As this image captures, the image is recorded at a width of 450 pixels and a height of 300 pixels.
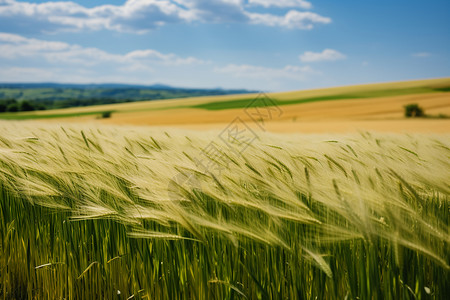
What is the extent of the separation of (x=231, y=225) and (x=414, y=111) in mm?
21029

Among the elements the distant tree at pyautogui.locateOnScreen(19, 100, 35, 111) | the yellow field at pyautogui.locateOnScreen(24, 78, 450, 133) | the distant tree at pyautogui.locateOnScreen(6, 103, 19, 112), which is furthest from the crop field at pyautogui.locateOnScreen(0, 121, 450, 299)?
the distant tree at pyautogui.locateOnScreen(6, 103, 19, 112)

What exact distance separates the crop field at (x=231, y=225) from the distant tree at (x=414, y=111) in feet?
64.6

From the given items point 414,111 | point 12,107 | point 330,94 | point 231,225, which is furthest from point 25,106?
point 231,225

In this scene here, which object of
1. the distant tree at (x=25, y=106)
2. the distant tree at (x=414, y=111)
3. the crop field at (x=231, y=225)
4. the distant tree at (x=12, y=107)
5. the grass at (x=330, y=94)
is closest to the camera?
the crop field at (x=231, y=225)

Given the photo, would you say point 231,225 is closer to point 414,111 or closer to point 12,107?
point 414,111

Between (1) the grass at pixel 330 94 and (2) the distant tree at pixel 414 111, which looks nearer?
(2) the distant tree at pixel 414 111

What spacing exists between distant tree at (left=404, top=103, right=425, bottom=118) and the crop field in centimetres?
1969

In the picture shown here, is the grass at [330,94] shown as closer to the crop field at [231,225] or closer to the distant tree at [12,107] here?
the distant tree at [12,107]

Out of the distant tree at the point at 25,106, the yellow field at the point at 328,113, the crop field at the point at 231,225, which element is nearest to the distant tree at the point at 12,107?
the distant tree at the point at 25,106

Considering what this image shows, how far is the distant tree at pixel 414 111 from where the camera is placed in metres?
19.0

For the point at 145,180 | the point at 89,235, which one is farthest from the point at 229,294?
the point at 89,235

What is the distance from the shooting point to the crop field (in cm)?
97

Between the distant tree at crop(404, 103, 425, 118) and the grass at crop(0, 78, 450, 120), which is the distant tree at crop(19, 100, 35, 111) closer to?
the grass at crop(0, 78, 450, 120)

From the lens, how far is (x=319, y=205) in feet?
3.84
